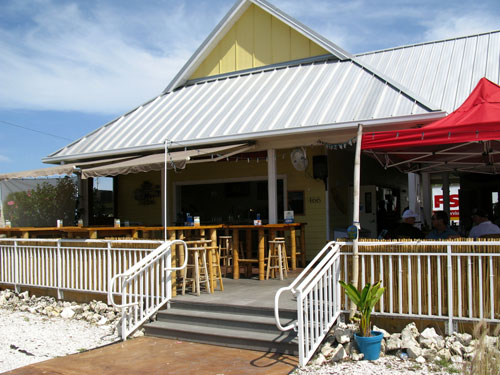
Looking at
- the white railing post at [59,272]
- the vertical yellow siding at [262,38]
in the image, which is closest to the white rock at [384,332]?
the white railing post at [59,272]

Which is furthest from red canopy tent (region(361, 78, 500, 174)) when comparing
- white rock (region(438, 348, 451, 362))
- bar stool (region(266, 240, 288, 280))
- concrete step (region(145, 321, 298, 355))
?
concrete step (region(145, 321, 298, 355))

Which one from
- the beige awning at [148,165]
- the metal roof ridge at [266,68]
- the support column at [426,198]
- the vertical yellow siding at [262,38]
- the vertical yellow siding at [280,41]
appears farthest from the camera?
the vertical yellow siding at [262,38]

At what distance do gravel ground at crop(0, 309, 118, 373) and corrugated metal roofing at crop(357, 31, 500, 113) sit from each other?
7778mm

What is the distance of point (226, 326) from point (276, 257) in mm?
2758

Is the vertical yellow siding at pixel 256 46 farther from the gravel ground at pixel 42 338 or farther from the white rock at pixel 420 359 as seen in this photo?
the white rock at pixel 420 359

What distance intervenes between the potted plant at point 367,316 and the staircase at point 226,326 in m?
0.80

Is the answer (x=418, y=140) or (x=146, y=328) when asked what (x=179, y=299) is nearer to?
(x=146, y=328)

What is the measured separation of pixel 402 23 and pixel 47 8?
10.4 m

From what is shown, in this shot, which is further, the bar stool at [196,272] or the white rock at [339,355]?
the bar stool at [196,272]

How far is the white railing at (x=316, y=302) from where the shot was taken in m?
5.56

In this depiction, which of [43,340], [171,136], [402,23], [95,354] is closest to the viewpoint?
[95,354]

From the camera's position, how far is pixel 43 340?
7203 mm

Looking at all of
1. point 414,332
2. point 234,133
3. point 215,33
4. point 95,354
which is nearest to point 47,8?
point 215,33

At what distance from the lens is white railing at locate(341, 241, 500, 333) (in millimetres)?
5656
